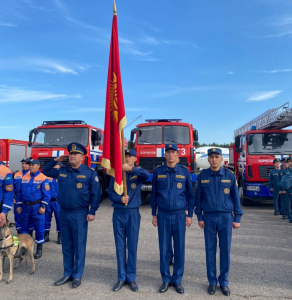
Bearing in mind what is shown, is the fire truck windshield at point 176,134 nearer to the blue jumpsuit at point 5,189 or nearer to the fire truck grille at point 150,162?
the fire truck grille at point 150,162

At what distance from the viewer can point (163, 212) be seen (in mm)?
3838

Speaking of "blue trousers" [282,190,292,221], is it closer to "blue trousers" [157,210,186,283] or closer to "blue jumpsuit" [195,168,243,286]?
"blue jumpsuit" [195,168,243,286]

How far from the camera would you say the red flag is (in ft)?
13.3

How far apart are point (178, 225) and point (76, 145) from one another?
171 cm

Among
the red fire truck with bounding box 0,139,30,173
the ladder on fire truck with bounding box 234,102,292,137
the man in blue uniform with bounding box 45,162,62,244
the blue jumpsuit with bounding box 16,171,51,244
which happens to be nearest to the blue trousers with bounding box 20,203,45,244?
the blue jumpsuit with bounding box 16,171,51,244

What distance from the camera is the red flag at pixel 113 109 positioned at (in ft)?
13.3

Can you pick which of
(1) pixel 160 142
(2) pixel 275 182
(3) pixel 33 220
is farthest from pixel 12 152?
(2) pixel 275 182

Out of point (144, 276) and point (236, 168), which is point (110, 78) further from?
point (236, 168)

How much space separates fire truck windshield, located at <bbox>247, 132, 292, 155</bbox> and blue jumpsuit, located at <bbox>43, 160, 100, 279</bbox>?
285 inches

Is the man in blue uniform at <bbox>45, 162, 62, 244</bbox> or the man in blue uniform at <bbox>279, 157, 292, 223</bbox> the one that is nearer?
the man in blue uniform at <bbox>45, 162, 62, 244</bbox>

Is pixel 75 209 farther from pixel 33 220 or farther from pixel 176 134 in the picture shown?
pixel 176 134

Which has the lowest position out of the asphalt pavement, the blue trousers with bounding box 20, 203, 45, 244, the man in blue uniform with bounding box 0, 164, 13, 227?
the asphalt pavement

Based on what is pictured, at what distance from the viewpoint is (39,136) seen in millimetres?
10039

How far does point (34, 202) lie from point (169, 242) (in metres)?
2.61
